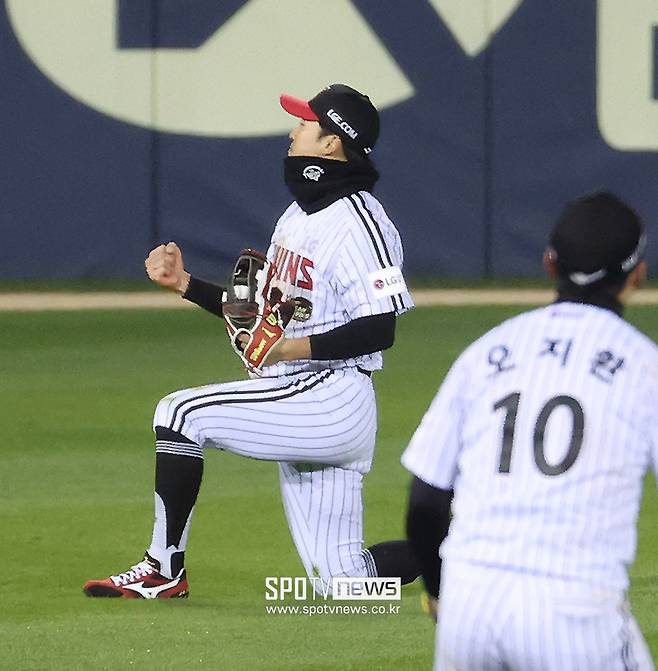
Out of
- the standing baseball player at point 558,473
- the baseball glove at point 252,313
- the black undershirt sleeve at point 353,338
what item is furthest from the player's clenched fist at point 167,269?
the standing baseball player at point 558,473

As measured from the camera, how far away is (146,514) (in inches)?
318

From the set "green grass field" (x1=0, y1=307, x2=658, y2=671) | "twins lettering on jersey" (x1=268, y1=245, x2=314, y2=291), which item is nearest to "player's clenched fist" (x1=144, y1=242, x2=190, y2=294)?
"twins lettering on jersey" (x1=268, y1=245, x2=314, y2=291)

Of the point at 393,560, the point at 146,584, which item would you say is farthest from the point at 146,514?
the point at 393,560

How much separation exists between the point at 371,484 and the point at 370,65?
8332 millimetres

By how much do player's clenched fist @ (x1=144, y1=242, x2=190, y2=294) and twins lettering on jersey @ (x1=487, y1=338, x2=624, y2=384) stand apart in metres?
2.81

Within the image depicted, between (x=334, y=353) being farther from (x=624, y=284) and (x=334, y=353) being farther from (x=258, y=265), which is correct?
(x=624, y=284)

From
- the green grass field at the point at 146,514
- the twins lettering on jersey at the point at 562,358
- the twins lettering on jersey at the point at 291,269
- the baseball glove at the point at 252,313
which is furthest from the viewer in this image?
the twins lettering on jersey at the point at 291,269

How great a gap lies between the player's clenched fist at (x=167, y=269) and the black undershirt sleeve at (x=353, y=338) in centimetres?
58

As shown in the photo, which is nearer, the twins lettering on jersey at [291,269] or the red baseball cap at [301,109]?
the twins lettering on jersey at [291,269]

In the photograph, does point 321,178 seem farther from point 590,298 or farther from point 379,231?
point 590,298

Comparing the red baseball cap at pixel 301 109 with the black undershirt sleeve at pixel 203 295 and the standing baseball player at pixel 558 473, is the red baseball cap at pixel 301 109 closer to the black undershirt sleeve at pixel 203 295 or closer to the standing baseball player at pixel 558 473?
the black undershirt sleeve at pixel 203 295

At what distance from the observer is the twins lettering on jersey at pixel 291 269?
616 cm

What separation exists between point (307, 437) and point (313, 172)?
2.83 feet

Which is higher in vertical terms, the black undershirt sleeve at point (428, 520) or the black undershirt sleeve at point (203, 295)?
the black undershirt sleeve at point (203, 295)
